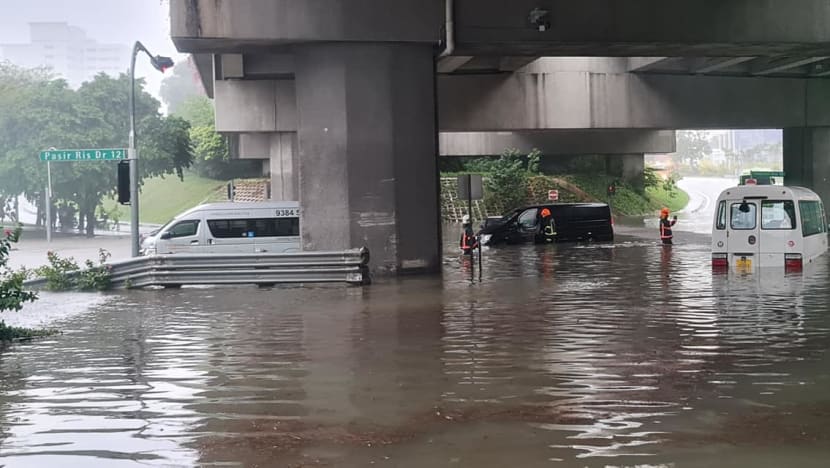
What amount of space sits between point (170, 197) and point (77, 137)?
35.3 metres

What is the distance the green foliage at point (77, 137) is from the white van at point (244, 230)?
30.0 meters

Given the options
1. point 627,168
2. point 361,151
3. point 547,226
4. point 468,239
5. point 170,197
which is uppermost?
point 627,168

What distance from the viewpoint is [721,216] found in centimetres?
2312

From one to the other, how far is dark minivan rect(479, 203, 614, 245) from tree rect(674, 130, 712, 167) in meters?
158

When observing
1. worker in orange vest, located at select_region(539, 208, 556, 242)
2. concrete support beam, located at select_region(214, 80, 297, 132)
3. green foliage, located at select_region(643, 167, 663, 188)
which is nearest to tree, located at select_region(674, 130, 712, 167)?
green foliage, located at select_region(643, 167, 663, 188)

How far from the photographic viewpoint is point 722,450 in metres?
7.08

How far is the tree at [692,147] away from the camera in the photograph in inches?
7510

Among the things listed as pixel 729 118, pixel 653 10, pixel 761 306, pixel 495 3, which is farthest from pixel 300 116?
pixel 729 118

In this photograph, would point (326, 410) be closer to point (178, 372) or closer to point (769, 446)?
point (178, 372)

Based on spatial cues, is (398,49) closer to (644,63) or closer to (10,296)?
(10,296)

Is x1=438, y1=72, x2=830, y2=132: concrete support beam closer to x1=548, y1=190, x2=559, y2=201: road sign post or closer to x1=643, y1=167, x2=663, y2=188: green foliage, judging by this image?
x1=548, y1=190, x2=559, y2=201: road sign post

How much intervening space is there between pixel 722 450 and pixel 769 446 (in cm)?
43

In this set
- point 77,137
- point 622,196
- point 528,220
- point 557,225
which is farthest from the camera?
point 622,196

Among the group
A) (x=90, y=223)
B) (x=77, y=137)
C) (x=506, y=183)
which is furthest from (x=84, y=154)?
(x=77, y=137)
